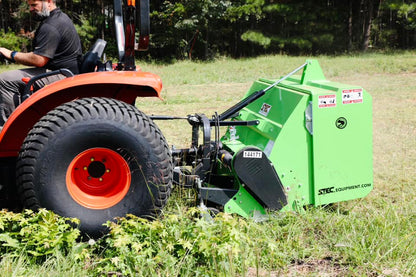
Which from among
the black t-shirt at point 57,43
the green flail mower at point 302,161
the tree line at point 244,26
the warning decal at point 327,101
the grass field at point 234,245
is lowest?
the grass field at point 234,245

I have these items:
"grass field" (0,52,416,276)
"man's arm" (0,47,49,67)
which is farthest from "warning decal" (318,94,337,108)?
"man's arm" (0,47,49,67)

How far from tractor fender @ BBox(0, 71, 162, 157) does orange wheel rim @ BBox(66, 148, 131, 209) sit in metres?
0.45

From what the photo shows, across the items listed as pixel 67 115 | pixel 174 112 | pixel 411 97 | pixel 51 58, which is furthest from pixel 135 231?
pixel 411 97

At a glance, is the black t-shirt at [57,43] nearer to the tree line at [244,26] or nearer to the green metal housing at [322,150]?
the green metal housing at [322,150]

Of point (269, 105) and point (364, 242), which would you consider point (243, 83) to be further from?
point (364, 242)

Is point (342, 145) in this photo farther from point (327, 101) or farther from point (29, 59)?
point (29, 59)

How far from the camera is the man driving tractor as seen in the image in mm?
3111

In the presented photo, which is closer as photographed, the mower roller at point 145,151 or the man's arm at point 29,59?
the mower roller at point 145,151

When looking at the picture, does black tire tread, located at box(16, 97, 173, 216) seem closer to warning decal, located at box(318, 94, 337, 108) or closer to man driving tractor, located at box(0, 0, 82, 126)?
man driving tractor, located at box(0, 0, 82, 126)

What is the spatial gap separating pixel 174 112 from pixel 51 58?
16.2 ft

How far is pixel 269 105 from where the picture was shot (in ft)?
12.6

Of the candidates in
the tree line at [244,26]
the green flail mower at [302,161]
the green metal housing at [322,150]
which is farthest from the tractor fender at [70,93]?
the tree line at [244,26]

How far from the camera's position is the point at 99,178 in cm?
282

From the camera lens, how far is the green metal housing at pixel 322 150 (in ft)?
10.6
